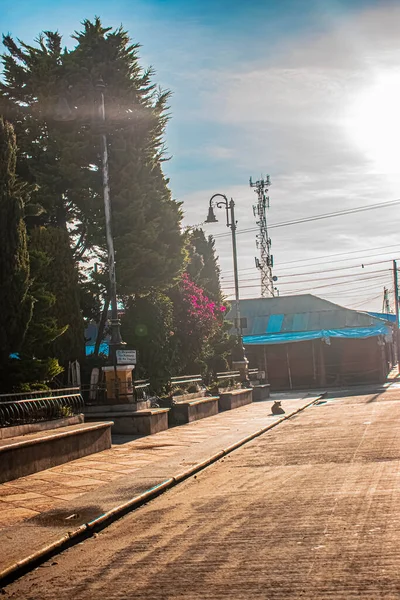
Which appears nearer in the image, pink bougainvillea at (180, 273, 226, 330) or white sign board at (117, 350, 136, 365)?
white sign board at (117, 350, 136, 365)

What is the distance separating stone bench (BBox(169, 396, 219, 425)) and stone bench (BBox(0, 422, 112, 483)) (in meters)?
6.18

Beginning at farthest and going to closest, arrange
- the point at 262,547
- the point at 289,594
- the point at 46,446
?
the point at 46,446
the point at 262,547
the point at 289,594

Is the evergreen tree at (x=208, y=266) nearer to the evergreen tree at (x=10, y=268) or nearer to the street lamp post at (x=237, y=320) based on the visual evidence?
the street lamp post at (x=237, y=320)

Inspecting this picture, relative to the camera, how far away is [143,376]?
2347 cm

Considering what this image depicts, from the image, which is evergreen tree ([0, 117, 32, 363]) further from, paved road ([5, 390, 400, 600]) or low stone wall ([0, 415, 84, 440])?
paved road ([5, 390, 400, 600])

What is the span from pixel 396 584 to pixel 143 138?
22.3 meters

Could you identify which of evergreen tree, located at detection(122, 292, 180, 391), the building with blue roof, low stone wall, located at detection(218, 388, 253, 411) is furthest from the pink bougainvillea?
the building with blue roof

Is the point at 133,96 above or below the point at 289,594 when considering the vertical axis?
above

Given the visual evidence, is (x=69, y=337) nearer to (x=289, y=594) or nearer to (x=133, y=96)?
(x=133, y=96)

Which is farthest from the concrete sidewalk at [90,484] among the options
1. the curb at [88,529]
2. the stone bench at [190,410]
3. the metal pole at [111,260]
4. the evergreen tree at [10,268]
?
the evergreen tree at [10,268]

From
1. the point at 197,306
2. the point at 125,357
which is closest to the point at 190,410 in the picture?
the point at 125,357

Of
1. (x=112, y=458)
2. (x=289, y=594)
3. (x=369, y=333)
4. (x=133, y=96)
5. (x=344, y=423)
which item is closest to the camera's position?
(x=289, y=594)

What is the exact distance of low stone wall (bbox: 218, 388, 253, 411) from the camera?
2792 centimetres

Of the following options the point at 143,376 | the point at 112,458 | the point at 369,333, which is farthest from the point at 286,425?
the point at 369,333
